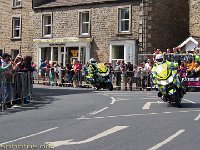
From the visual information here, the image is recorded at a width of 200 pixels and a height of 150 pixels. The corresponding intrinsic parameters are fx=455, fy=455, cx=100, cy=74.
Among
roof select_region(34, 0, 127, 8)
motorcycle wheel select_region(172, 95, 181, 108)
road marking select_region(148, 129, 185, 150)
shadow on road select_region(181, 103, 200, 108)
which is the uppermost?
roof select_region(34, 0, 127, 8)

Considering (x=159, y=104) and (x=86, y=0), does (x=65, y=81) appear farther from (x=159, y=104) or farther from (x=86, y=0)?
(x=159, y=104)

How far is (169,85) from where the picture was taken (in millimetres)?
16578

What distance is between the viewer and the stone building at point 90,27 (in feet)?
120

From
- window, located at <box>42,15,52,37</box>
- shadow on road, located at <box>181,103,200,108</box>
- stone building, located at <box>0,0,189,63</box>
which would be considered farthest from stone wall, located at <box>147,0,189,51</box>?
shadow on road, located at <box>181,103,200,108</box>

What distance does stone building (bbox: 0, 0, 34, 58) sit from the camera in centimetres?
4330

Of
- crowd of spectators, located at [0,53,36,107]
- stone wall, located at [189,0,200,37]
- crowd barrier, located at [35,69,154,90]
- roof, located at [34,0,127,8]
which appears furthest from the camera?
roof, located at [34,0,127,8]

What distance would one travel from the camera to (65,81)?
106 feet

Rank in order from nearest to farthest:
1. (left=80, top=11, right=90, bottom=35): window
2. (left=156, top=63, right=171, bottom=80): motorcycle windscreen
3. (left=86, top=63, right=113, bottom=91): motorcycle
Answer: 1. (left=156, top=63, right=171, bottom=80): motorcycle windscreen
2. (left=86, top=63, right=113, bottom=91): motorcycle
3. (left=80, top=11, right=90, bottom=35): window

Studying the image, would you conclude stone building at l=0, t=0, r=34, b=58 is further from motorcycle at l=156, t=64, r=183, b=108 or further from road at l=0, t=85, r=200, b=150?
motorcycle at l=156, t=64, r=183, b=108

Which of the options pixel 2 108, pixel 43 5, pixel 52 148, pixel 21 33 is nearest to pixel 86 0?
pixel 43 5

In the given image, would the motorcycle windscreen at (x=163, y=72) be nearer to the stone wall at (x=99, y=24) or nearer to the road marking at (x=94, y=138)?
the road marking at (x=94, y=138)

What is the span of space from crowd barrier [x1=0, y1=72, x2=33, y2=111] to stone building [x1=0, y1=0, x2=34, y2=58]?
78.4ft

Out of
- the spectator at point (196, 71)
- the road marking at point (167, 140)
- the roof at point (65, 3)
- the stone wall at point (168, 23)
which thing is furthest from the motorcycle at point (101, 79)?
the road marking at point (167, 140)

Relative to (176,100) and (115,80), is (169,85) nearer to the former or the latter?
(176,100)
